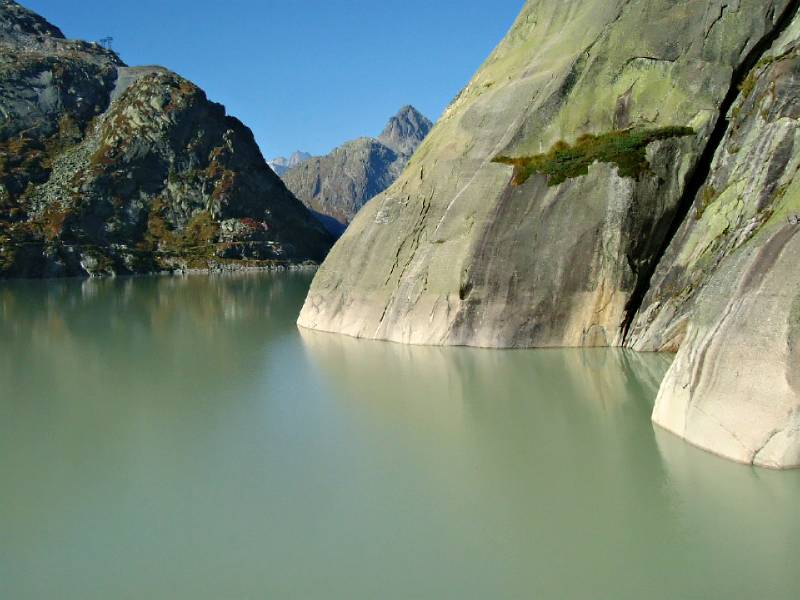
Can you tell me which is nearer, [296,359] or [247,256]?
[296,359]

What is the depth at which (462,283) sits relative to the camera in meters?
32.7

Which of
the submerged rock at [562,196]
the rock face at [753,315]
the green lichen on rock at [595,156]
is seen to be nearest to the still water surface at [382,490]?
the rock face at [753,315]

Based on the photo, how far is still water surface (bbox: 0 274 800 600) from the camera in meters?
A: 12.2

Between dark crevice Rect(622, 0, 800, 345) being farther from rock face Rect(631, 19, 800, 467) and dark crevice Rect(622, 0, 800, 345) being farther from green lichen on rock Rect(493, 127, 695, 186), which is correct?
rock face Rect(631, 19, 800, 467)

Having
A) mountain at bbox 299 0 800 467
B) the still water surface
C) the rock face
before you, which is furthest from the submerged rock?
the rock face

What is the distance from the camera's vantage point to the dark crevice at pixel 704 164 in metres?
31.0

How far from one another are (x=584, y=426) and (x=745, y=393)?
5.52m

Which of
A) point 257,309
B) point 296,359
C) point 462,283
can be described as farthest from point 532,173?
point 257,309

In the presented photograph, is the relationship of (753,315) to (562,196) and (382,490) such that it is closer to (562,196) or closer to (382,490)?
(382,490)

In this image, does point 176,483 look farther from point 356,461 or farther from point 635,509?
point 635,509

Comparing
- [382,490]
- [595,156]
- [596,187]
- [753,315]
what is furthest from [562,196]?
[382,490]

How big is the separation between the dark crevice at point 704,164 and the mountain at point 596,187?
0.19 feet

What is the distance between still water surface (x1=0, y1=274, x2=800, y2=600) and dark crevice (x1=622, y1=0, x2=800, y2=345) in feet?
9.95

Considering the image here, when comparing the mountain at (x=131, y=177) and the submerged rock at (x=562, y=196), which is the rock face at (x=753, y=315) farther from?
the mountain at (x=131, y=177)
